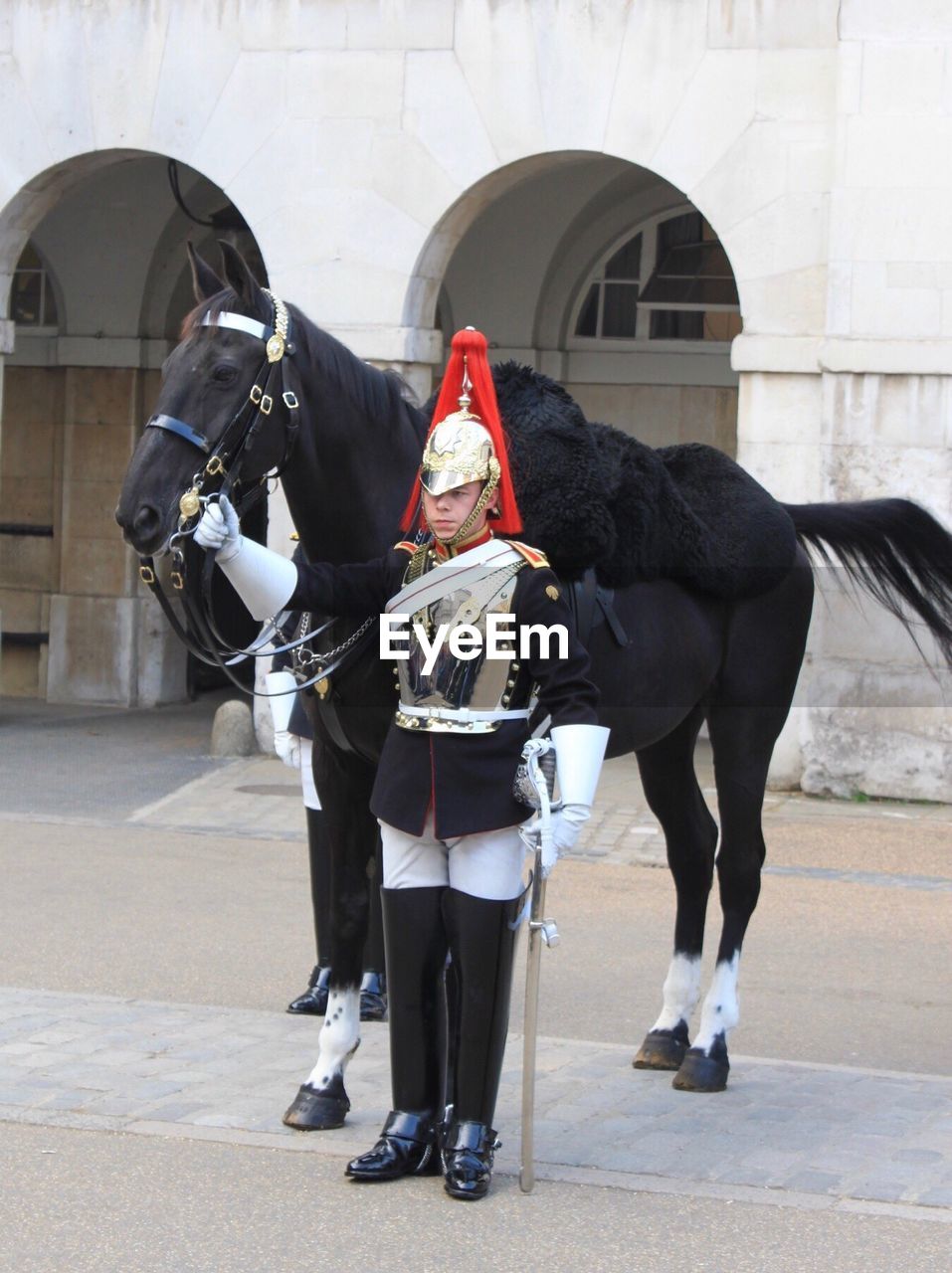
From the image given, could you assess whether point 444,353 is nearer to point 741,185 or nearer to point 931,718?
point 741,185

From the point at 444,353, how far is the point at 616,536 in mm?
9446

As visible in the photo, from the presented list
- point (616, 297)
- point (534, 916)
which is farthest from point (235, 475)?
point (616, 297)

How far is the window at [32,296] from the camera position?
15586 mm

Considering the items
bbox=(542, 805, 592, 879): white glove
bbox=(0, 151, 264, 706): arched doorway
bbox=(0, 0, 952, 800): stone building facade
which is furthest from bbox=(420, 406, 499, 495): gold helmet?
bbox=(0, 151, 264, 706): arched doorway

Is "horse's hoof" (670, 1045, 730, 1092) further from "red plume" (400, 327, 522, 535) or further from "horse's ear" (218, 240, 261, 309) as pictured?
"horse's ear" (218, 240, 261, 309)

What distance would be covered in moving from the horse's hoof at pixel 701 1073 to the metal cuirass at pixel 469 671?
1626 mm

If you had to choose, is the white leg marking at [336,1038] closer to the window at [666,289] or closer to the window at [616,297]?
the window at [666,289]

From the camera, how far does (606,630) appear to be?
5398 millimetres

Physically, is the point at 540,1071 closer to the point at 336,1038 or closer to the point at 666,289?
the point at 336,1038

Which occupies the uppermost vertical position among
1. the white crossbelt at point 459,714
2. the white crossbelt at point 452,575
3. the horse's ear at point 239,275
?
the horse's ear at point 239,275

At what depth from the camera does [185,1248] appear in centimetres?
425

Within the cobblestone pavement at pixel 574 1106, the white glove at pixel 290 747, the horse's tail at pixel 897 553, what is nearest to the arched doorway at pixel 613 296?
the horse's tail at pixel 897 553

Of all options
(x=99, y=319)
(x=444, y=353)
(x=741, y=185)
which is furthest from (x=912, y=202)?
(x=99, y=319)

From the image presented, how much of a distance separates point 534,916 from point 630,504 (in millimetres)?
1373
